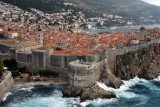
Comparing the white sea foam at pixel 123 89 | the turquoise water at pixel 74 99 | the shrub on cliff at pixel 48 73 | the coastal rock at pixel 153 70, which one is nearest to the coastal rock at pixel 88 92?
the turquoise water at pixel 74 99

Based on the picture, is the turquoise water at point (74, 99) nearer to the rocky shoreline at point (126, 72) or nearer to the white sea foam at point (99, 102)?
the white sea foam at point (99, 102)

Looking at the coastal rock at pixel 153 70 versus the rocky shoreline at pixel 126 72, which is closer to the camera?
the rocky shoreline at pixel 126 72

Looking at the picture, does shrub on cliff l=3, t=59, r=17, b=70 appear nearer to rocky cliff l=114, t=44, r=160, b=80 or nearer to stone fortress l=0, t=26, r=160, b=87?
stone fortress l=0, t=26, r=160, b=87

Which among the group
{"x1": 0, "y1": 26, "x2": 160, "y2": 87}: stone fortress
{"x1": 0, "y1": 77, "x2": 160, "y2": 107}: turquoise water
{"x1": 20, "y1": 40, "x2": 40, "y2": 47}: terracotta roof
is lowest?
{"x1": 0, "y1": 77, "x2": 160, "y2": 107}: turquoise water

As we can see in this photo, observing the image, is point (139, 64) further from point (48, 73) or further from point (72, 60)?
point (48, 73)

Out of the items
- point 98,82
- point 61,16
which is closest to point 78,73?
point 98,82

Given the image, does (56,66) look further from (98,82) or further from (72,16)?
(72,16)

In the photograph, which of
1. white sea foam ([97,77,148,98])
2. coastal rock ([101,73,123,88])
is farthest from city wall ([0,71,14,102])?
coastal rock ([101,73,123,88])
